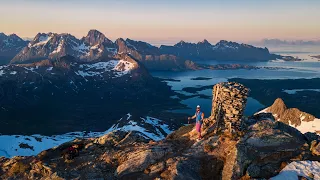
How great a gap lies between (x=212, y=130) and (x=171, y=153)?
5995 mm

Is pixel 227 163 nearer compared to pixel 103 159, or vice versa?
pixel 227 163

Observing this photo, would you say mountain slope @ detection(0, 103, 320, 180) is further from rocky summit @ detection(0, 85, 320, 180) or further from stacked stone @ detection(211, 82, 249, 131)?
stacked stone @ detection(211, 82, 249, 131)

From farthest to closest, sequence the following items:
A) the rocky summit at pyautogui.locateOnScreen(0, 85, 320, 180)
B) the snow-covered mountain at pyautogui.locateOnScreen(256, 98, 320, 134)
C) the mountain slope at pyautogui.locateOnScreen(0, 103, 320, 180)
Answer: the snow-covered mountain at pyautogui.locateOnScreen(256, 98, 320, 134) → the mountain slope at pyautogui.locateOnScreen(0, 103, 320, 180) → the rocky summit at pyautogui.locateOnScreen(0, 85, 320, 180)

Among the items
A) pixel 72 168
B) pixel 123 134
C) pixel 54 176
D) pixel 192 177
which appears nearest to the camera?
pixel 192 177

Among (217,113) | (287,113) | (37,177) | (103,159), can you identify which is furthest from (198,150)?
(287,113)

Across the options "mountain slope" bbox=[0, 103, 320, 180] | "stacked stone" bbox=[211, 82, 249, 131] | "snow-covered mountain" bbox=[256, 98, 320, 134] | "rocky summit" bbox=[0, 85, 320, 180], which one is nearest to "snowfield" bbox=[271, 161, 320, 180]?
"rocky summit" bbox=[0, 85, 320, 180]

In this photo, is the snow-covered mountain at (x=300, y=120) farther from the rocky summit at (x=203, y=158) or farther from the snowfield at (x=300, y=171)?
the snowfield at (x=300, y=171)

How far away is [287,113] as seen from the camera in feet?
617

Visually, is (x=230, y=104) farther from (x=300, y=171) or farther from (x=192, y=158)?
(x=300, y=171)

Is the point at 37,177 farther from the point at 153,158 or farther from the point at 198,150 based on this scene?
the point at 198,150

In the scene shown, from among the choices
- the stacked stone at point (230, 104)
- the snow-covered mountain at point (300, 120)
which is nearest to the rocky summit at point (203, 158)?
the stacked stone at point (230, 104)

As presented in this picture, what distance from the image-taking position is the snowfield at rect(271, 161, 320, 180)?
2559 cm

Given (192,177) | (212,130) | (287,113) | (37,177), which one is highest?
(212,130)

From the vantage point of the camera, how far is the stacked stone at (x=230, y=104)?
3384cm
